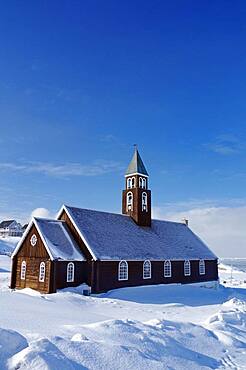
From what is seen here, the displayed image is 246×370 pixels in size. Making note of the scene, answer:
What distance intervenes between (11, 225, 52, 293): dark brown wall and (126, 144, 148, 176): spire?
551 inches

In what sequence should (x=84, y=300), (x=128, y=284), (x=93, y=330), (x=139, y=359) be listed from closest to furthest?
(x=139, y=359) < (x=93, y=330) < (x=84, y=300) < (x=128, y=284)

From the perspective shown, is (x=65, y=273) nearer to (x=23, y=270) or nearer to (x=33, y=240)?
(x=33, y=240)

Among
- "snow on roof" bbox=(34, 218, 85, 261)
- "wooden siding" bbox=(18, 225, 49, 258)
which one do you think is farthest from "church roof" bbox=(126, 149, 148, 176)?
"wooden siding" bbox=(18, 225, 49, 258)

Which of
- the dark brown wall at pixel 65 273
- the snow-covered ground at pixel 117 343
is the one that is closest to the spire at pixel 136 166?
the dark brown wall at pixel 65 273

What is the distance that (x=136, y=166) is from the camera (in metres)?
40.4

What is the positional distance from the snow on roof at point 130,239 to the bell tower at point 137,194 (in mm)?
1014

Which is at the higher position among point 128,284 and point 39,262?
point 39,262

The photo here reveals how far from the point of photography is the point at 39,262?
99.3 ft

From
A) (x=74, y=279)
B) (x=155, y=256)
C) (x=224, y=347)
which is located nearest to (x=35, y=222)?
(x=74, y=279)

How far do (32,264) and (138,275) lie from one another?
980cm

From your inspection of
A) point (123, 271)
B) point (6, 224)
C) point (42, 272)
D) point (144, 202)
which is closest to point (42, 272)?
point (42, 272)

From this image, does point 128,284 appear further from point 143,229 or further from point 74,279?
point 143,229

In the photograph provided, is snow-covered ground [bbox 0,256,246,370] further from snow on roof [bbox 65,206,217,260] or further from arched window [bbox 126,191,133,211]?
arched window [bbox 126,191,133,211]

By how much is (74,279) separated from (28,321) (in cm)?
1738
